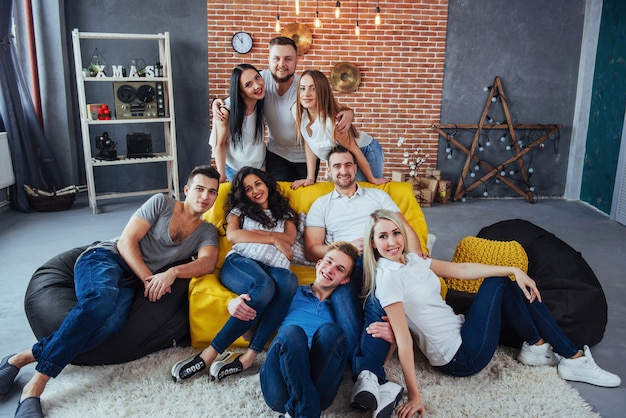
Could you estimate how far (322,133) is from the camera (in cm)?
341

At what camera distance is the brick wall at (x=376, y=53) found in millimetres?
6238

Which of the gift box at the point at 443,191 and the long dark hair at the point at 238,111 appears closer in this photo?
the long dark hair at the point at 238,111

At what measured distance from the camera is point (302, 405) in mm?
2113

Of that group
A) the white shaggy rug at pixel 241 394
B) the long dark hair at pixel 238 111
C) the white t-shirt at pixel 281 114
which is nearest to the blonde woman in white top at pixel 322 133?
the white t-shirt at pixel 281 114

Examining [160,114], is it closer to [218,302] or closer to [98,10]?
[98,10]

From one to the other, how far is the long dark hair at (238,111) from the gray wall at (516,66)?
366 centimetres

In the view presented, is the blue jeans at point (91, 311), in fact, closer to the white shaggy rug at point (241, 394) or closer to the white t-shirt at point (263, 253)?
the white shaggy rug at point (241, 394)

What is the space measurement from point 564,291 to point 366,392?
54.4 inches

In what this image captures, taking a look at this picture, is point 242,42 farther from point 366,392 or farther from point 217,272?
point 366,392

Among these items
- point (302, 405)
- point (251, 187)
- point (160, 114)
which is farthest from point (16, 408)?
point (160, 114)

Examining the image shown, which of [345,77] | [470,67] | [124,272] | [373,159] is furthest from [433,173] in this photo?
[124,272]

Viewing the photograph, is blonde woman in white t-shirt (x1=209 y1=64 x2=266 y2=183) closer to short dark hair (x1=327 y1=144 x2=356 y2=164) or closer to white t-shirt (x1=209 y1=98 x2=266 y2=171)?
white t-shirt (x1=209 y1=98 x2=266 y2=171)

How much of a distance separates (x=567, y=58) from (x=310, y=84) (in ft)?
15.1

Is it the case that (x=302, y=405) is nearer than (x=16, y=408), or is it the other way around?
(x=302, y=405)
